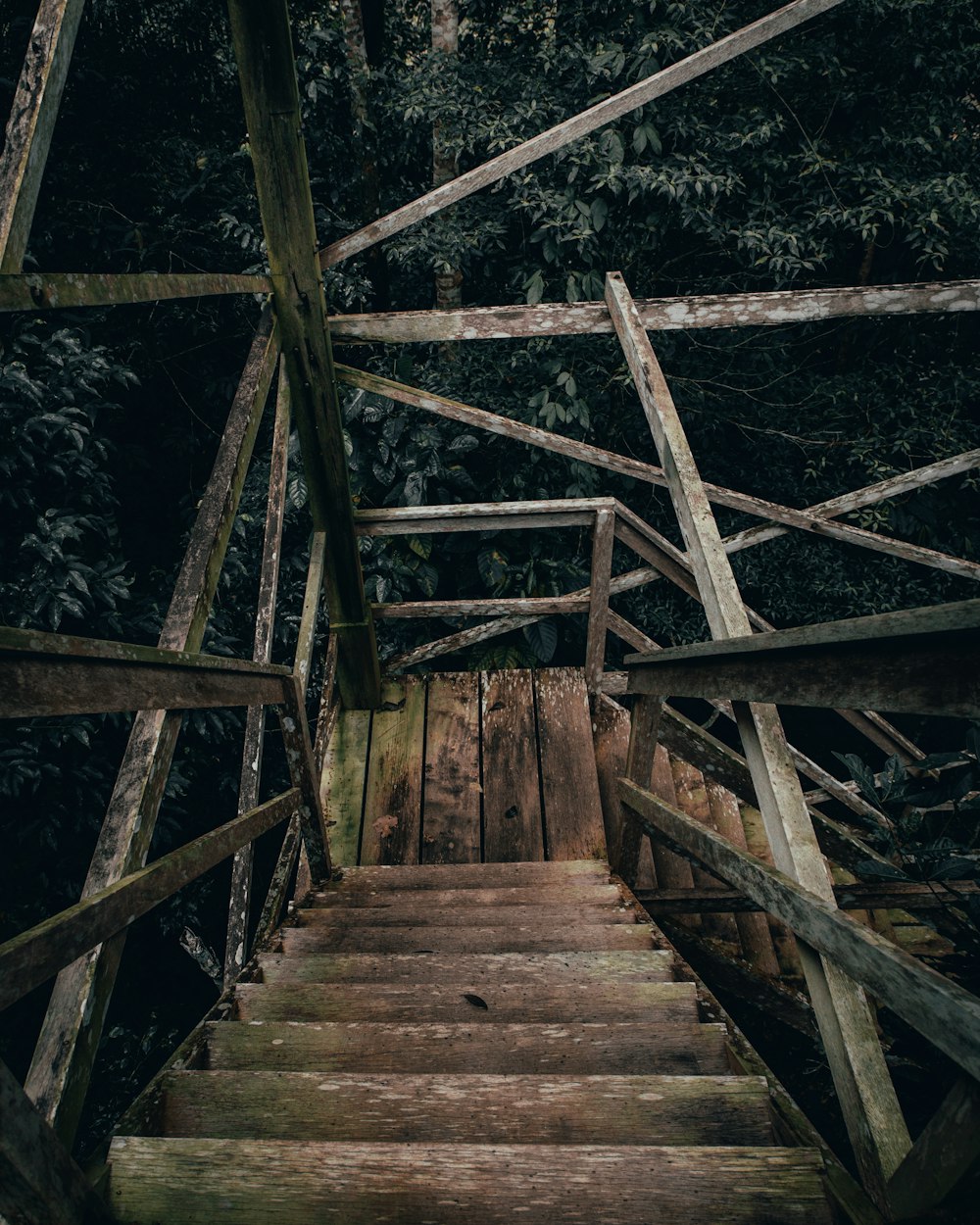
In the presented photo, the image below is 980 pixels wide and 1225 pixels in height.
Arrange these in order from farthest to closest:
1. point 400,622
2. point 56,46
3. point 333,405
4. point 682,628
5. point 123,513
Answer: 1. point 682,628
2. point 400,622
3. point 123,513
4. point 333,405
5. point 56,46

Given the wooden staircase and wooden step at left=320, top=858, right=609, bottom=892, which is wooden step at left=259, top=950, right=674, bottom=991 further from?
wooden step at left=320, top=858, right=609, bottom=892

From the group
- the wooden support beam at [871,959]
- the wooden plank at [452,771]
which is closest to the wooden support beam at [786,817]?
the wooden support beam at [871,959]

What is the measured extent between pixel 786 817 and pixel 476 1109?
0.87 meters

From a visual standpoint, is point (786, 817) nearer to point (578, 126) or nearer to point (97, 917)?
point (97, 917)

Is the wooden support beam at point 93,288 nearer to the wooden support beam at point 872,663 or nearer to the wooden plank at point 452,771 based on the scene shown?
the wooden support beam at point 872,663

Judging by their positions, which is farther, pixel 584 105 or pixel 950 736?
pixel 950 736

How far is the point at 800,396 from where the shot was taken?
17.2 feet

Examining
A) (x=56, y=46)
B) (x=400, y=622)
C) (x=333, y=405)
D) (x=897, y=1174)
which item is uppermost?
(x=56, y=46)

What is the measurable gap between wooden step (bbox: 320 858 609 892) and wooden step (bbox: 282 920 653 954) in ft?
1.91

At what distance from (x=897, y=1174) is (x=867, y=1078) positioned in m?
0.30

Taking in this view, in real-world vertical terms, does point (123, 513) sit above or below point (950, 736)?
above

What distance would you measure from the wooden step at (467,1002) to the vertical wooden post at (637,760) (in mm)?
851

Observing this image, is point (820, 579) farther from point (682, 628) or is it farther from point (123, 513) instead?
point (123, 513)

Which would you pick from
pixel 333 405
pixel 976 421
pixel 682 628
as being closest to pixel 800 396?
pixel 976 421
